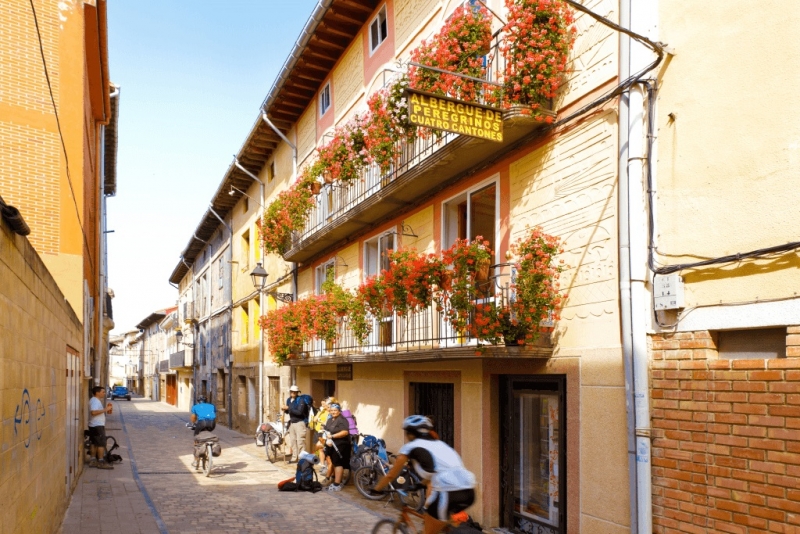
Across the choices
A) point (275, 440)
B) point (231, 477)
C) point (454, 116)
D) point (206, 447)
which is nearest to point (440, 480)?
point (454, 116)

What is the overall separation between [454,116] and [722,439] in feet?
13.5

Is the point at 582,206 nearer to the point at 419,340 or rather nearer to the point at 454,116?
the point at 454,116

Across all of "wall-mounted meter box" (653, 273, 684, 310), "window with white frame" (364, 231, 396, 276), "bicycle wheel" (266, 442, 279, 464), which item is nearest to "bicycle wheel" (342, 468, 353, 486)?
"bicycle wheel" (266, 442, 279, 464)

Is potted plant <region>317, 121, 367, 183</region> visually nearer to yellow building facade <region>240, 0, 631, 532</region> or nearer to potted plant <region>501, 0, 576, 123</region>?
yellow building facade <region>240, 0, 631, 532</region>

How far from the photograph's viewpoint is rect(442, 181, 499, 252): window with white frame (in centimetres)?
1021

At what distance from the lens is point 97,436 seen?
53.5 feet

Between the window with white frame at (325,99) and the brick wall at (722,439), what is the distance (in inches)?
487

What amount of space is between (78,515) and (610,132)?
9255 mm

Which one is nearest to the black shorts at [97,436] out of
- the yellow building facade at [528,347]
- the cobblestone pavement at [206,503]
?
the cobblestone pavement at [206,503]

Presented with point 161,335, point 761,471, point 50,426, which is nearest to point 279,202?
point 50,426

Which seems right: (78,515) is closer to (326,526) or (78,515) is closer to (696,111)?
(326,526)

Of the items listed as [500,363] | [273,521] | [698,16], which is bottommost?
[273,521]

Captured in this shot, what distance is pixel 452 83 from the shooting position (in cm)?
894

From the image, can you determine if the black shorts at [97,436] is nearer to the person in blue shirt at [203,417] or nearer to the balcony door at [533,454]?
the person in blue shirt at [203,417]
